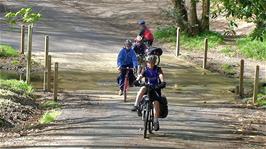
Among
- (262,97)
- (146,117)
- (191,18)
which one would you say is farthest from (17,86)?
(191,18)

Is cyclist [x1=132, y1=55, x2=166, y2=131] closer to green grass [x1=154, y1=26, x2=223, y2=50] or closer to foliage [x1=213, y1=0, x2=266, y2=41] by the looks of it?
foliage [x1=213, y1=0, x2=266, y2=41]

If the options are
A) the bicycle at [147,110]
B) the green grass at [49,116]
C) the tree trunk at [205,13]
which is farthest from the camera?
the tree trunk at [205,13]

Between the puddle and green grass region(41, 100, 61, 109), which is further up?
the puddle

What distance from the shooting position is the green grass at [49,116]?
1569 cm

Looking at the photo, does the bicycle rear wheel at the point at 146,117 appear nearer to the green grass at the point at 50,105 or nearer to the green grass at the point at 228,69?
the green grass at the point at 50,105

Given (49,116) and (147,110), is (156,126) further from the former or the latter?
(49,116)

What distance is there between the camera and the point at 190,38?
3462 centimetres

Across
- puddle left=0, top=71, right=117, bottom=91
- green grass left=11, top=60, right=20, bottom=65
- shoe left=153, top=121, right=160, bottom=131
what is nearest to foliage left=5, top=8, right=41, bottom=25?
shoe left=153, top=121, right=160, bottom=131

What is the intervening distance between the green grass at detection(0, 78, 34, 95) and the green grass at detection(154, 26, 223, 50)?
45.8 ft

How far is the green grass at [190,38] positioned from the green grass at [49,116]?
16695mm

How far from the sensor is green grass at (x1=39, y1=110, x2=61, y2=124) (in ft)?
51.5

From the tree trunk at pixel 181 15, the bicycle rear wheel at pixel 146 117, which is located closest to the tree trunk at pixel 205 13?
the tree trunk at pixel 181 15

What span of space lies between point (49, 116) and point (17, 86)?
4334 mm

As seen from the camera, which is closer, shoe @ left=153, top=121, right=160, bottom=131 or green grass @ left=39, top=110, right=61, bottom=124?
shoe @ left=153, top=121, right=160, bottom=131
